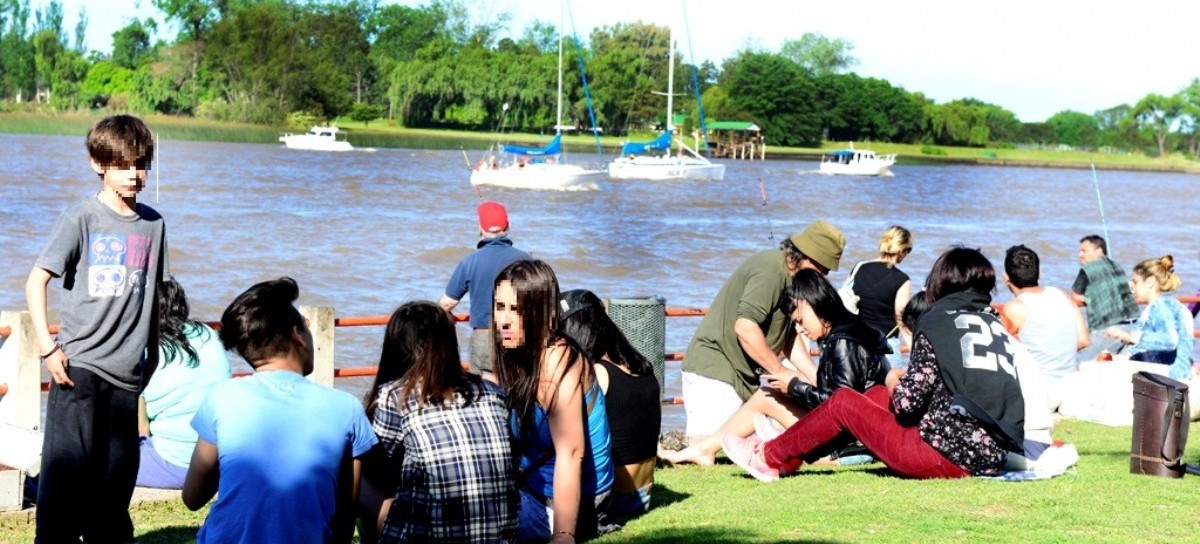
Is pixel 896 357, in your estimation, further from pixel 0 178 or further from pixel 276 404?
pixel 0 178

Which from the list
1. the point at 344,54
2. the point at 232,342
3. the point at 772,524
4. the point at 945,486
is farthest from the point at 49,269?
the point at 344,54

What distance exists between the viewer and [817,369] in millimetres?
7504

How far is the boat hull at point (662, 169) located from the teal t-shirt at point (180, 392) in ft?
211

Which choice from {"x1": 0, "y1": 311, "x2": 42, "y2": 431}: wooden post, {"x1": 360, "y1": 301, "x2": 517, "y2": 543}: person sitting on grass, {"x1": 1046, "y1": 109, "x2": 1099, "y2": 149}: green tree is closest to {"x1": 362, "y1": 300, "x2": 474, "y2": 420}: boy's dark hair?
{"x1": 360, "y1": 301, "x2": 517, "y2": 543}: person sitting on grass

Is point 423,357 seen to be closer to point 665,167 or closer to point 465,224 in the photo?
point 465,224

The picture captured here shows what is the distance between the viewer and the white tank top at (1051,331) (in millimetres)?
9586

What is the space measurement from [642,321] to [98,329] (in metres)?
4.78

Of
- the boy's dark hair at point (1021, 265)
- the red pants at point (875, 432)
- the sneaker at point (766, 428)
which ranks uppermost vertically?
the boy's dark hair at point (1021, 265)

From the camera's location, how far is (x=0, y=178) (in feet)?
158

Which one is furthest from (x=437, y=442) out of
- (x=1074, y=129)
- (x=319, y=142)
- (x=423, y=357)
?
(x=1074, y=129)

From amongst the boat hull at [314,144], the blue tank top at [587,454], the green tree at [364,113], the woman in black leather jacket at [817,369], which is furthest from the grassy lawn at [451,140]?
the blue tank top at [587,454]

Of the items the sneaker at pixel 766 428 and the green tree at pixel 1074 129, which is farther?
the green tree at pixel 1074 129

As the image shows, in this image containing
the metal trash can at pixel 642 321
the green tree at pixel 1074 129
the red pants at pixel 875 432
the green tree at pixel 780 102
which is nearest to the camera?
the red pants at pixel 875 432

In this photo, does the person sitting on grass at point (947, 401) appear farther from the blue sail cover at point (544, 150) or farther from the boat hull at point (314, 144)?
the boat hull at point (314, 144)
